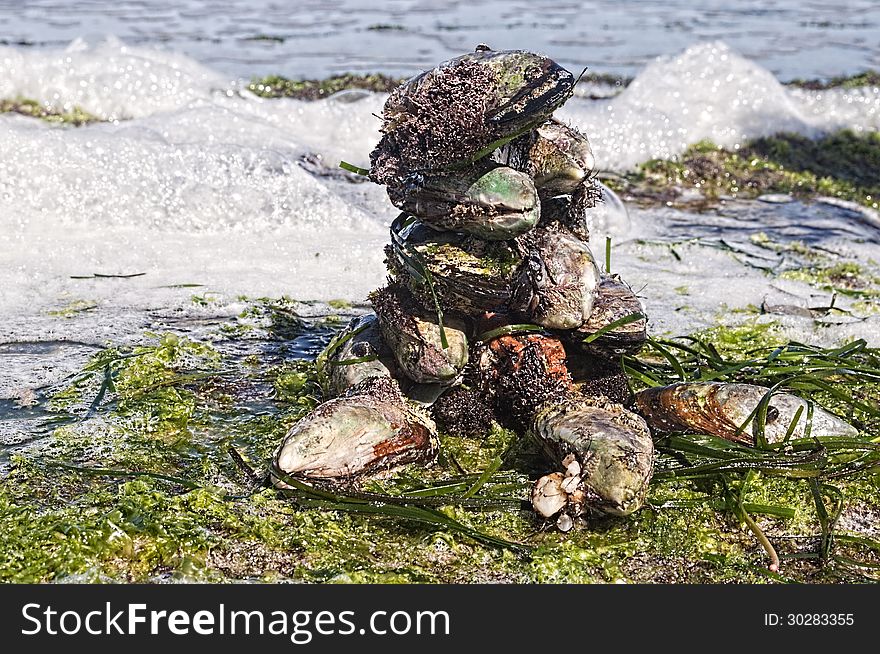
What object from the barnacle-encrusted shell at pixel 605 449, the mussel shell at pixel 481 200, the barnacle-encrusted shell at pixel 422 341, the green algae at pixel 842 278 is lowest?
the green algae at pixel 842 278

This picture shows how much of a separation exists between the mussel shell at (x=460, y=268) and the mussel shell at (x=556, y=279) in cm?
6

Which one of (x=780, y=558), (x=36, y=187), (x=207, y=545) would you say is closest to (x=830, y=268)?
(x=780, y=558)

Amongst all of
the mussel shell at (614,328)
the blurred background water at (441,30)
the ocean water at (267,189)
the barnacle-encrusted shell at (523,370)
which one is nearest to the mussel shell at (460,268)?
the barnacle-encrusted shell at (523,370)

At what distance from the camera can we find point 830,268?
5945mm

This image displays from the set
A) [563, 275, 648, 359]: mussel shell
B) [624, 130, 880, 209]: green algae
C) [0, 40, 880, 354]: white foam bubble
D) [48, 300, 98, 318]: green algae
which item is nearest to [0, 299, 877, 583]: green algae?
[563, 275, 648, 359]: mussel shell

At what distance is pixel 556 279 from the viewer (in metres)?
3.21

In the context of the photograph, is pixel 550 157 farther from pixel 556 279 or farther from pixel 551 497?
pixel 551 497

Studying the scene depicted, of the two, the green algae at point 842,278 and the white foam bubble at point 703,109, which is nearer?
the green algae at point 842,278

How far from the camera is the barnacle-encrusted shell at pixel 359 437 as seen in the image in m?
3.08

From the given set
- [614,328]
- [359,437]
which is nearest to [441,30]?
[614,328]

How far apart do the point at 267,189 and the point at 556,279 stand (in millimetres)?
3568

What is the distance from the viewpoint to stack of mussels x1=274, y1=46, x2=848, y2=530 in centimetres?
296

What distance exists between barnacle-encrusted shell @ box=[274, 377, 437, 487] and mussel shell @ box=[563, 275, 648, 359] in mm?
586

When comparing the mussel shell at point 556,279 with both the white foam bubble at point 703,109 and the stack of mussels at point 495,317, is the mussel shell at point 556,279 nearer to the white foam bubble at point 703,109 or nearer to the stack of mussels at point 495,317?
the stack of mussels at point 495,317
